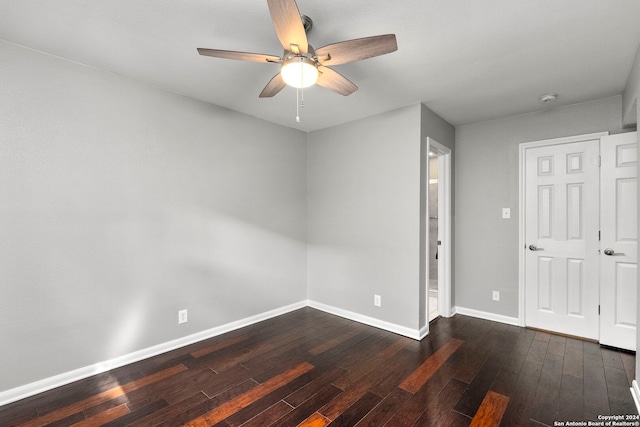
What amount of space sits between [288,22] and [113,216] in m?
2.12

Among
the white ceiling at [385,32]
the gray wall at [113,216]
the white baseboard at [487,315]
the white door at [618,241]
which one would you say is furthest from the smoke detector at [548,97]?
the gray wall at [113,216]

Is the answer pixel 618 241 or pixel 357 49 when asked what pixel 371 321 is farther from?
pixel 357 49

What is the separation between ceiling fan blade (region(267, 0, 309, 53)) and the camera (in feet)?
4.38

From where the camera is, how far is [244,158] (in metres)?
3.49

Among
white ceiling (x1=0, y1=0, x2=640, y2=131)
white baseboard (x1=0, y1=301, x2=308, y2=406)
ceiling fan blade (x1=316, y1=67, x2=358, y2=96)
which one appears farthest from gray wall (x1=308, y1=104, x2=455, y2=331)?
ceiling fan blade (x1=316, y1=67, x2=358, y2=96)

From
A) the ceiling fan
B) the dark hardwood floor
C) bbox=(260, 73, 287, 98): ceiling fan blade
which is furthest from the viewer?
bbox=(260, 73, 287, 98): ceiling fan blade

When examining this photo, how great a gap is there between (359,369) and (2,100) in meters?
3.28

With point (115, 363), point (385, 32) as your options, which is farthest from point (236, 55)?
point (115, 363)

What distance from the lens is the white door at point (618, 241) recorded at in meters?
2.79

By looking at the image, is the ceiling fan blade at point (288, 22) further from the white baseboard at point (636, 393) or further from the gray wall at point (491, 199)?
the white baseboard at point (636, 393)

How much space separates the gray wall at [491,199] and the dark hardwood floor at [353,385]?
2.16 feet

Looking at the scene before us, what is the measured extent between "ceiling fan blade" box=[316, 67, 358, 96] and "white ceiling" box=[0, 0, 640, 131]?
246 millimetres

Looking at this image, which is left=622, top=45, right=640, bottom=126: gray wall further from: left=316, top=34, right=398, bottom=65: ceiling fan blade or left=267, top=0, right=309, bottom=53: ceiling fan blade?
left=267, top=0, right=309, bottom=53: ceiling fan blade

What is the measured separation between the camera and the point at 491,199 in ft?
12.0
